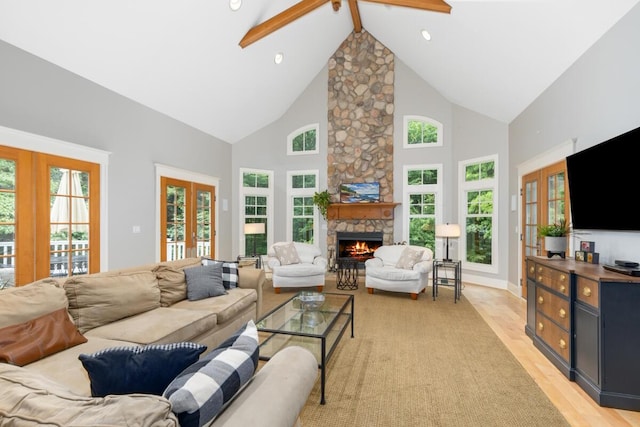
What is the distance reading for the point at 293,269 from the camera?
17.3 ft

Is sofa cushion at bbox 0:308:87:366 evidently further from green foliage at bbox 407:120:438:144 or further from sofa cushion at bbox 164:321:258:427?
green foliage at bbox 407:120:438:144

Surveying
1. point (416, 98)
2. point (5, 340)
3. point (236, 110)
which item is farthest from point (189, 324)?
point (416, 98)

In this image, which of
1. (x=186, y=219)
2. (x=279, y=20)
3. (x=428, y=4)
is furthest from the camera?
(x=186, y=219)

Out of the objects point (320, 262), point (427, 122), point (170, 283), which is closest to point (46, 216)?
point (170, 283)

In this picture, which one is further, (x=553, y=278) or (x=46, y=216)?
(x=46, y=216)

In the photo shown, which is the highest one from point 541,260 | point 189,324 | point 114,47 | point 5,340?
point 114,47

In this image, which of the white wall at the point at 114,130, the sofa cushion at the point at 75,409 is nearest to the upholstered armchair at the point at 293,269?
the white wall at the point at 114,130

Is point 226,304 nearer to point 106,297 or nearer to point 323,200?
point 106,297

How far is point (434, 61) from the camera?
550cm

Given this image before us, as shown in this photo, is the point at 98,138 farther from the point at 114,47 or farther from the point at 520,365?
the point at 520,365

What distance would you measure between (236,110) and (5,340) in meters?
5.31

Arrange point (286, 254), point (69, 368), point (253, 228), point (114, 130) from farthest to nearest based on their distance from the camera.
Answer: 1. point (253, 228)
2. point (286, 254)
3. point (114, 130)
4. point (69, 368)

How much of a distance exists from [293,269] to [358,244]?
6.99 ft

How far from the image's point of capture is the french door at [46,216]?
10.6 feet
